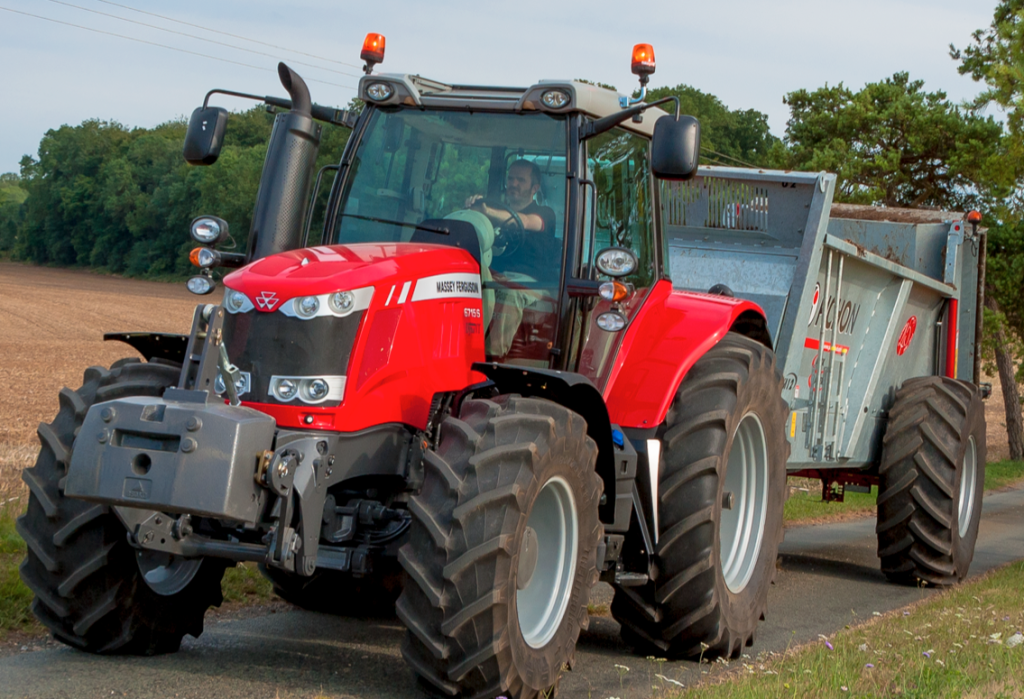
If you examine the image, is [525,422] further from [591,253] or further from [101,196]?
[101,196]

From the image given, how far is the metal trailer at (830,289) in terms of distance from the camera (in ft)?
26.3

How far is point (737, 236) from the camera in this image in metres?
8.71

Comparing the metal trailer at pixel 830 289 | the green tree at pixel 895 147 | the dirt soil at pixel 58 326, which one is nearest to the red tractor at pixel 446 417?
the metal trailer at pixel 830 289

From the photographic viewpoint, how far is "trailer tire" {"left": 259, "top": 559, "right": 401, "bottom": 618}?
20.1 ft

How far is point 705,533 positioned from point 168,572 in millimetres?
2351

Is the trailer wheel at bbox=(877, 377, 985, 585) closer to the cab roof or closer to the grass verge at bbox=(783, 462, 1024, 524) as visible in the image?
the grass verge at bbox=(783, 462, 1024, 524)

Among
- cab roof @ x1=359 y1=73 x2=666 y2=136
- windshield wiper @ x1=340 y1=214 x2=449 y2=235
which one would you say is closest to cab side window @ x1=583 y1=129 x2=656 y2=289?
cab roof @ x1=359 y1=73 x2=666 y2=136

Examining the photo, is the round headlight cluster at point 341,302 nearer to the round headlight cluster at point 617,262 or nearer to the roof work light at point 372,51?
the round headlight cluster at point 617,262

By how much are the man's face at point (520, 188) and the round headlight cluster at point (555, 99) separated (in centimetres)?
31

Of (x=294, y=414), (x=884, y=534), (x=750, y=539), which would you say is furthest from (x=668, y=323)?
(x=884, y=534)

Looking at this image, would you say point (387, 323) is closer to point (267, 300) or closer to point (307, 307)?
point (307, 307)

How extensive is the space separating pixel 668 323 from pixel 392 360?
183 centimetres

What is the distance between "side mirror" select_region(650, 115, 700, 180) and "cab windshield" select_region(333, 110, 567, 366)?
1.72 feet

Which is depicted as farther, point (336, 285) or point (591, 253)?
point (591, 253)
